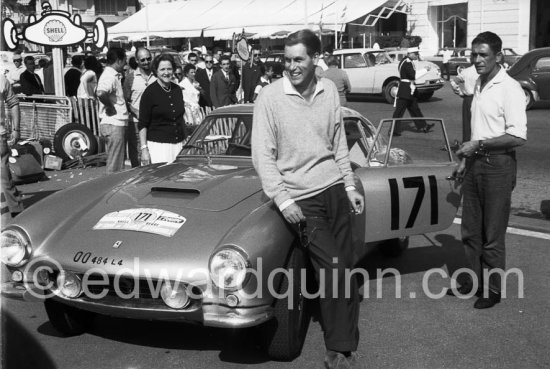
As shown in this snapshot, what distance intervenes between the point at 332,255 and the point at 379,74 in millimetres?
19293

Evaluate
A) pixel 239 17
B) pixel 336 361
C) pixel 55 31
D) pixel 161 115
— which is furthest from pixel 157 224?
pixel 239 17

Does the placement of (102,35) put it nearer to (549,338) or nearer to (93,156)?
(93,156)

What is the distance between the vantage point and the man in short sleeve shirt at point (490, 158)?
471cm

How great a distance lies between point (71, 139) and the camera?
37.9ft

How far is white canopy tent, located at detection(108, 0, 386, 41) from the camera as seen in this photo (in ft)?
122

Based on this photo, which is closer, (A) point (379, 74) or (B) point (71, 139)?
(B) point (71, 139)

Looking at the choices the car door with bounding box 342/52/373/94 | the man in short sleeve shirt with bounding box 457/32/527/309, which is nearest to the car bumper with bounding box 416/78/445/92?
the car door with bounding box 342/52/373/94

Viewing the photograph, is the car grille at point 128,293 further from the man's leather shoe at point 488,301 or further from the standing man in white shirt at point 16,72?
the standing man in white shirt at point 16,72

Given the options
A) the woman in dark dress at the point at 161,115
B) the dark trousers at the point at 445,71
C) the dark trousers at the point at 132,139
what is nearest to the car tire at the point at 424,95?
the dark trousers at the point at 445,71

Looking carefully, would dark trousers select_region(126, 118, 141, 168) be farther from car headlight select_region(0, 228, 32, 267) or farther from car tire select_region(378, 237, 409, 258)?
car headlight select_region(0, 228, 32, 267)

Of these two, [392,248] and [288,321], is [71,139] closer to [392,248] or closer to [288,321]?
[392,248]

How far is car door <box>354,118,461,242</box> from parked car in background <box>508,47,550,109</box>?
14.3m

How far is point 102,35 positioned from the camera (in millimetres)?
14695

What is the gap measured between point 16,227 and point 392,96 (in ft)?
61.4
